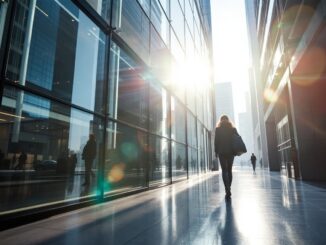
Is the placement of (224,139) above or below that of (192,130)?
below

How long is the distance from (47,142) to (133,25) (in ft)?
14.0

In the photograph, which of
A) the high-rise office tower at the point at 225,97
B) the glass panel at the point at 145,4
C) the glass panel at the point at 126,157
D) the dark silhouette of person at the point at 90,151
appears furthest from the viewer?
the high-rise office tower at the point at 225,97

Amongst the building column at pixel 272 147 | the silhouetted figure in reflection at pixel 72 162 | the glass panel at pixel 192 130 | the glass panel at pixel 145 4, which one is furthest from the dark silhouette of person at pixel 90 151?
the building column at pixel 272 147

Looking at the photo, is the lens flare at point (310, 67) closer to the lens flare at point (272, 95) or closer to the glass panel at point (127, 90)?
the lens flare at point (272, 95)

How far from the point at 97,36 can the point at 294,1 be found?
9910 millimetres

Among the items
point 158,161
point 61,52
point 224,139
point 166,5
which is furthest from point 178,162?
point 166,5

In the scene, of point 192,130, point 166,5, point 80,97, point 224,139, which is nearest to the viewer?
point 224,139

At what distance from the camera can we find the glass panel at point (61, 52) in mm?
4500

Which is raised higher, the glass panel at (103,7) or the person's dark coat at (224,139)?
the glass panel at (103,7)

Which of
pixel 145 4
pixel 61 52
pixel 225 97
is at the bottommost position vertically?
pixel 61 52

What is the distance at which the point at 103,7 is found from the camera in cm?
594

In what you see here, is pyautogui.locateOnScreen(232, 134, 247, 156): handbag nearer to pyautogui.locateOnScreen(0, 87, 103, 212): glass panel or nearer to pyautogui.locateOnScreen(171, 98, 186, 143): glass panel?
pyautogui.locateOnScreen(0, 87, 103, 212): glass panel

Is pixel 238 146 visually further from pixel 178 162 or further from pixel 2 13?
pixel 178 162

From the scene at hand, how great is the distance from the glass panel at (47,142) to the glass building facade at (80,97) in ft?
0.08
